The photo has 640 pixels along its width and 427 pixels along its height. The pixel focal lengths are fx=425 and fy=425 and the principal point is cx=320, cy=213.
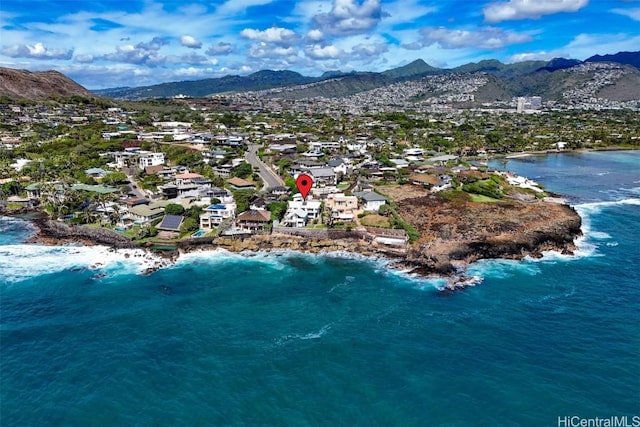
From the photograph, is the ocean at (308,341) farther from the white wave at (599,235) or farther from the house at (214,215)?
the house at (214,215)

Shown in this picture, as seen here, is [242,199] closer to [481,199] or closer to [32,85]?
[481,199]

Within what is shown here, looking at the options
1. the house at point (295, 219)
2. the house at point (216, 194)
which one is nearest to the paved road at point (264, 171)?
the house at point (216, 194)

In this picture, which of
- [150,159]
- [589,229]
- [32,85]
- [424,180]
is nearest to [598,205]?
[589,229]

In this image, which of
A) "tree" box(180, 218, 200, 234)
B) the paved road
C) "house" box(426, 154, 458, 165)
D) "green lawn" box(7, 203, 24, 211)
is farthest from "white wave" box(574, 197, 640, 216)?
"green lawn" box(7, 203, 24, 211)

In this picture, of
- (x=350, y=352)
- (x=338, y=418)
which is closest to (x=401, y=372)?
(x=350, y=352)

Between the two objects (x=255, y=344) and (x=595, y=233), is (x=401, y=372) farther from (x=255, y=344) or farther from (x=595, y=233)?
(x=595, y=233)
